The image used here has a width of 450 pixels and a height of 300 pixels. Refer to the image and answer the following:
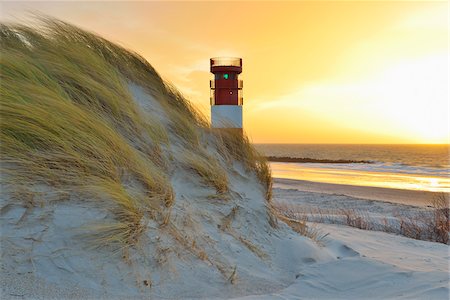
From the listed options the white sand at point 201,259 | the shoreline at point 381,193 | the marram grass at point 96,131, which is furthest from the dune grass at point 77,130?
the shoreline at point 381,193

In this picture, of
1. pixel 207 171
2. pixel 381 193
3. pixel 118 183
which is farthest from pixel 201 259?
pixel 381 193

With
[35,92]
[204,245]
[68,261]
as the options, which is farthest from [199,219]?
[35,92]

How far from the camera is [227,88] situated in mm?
8938

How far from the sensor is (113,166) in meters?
3.74

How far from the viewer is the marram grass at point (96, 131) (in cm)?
341

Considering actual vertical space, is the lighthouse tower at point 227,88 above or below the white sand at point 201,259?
above

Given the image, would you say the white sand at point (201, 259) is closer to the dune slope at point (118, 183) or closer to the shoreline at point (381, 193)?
the dune slope at point (118, 183)

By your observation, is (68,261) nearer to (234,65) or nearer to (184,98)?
(184,98)

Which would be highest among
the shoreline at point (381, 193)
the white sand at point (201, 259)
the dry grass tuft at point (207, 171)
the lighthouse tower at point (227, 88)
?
the lighthouse tower at point (227, 88)

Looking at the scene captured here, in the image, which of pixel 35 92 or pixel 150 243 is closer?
pixel 150 243

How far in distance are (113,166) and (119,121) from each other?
864mm

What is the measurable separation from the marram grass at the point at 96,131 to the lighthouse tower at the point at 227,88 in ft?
10.7

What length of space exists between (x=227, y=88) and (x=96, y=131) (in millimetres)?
5355

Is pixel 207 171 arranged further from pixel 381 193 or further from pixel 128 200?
pixel 381 193
